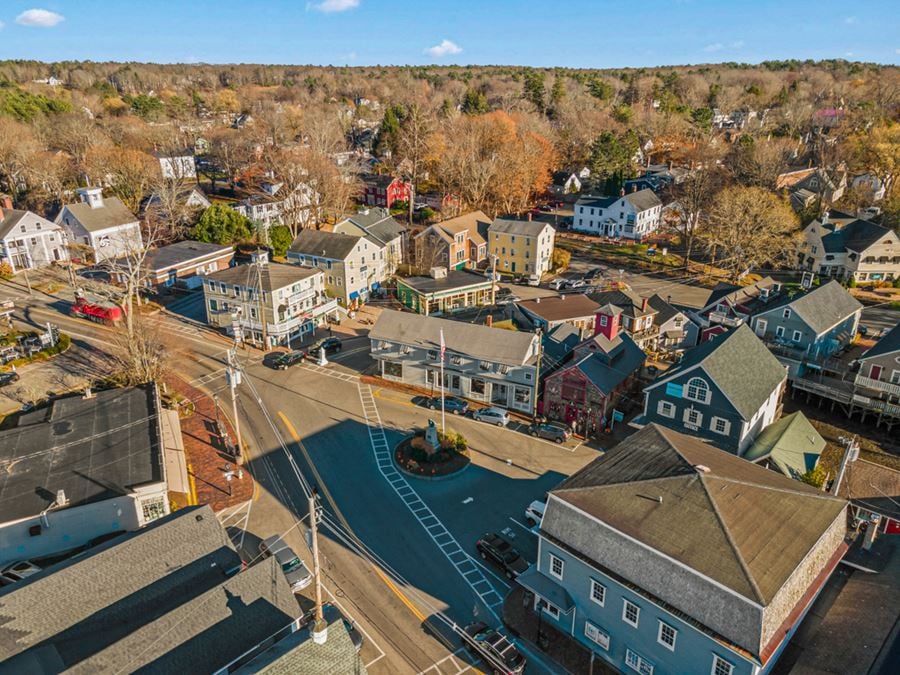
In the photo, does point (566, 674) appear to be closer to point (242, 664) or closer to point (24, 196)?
point (242, 664)

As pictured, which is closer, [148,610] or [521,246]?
[148,610]

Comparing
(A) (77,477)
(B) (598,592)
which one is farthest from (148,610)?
(B) (598,592)

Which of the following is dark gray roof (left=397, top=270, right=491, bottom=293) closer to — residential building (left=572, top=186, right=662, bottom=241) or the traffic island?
the traffic island

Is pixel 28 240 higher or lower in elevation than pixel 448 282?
higher

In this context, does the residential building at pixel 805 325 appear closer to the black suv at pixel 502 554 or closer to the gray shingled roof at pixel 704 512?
the gray shingled roof at pixel 704 512

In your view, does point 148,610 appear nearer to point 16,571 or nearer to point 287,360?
point 16,571

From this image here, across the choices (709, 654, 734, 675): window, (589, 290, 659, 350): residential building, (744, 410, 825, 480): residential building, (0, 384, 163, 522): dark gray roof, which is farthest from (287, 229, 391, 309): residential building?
(709, 654, 734, 675): window
